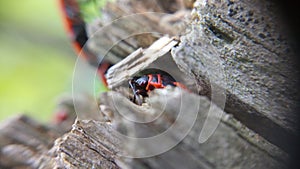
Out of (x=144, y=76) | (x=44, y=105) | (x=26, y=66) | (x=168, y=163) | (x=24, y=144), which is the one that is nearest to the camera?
(x=168, y=163)

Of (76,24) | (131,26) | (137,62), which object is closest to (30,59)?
(76,24)

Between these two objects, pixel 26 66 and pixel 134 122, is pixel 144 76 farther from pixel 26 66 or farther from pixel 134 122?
pixel 26 66

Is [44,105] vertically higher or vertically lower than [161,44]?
higher

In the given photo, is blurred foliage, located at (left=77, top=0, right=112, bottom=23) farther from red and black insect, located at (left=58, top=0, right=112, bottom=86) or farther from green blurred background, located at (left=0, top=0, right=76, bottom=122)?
green blurred background, located at (left=0, top=0, right=76, bottom=122)

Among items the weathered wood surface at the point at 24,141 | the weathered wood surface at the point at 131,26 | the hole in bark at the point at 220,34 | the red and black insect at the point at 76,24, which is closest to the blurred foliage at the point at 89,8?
the red and black insect at the point at 76,24

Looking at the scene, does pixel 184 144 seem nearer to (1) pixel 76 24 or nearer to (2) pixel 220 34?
(2) pixel 220 34

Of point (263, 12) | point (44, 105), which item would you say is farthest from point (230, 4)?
point (44, 105)

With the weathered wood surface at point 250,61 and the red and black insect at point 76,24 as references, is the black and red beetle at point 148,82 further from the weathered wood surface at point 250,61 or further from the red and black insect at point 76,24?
the red and black insect at point 76,24

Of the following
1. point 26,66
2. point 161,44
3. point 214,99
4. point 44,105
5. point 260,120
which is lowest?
point 260,120
